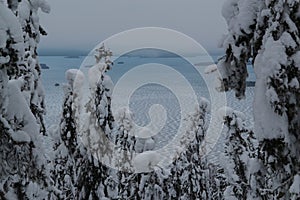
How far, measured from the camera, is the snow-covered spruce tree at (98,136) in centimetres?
1431

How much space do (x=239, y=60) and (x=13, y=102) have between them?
11.7 ft

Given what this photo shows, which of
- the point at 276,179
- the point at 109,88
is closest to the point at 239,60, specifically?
the point at 276,179

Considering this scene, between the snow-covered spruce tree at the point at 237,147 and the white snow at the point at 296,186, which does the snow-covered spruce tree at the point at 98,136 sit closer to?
the snow-covered spruce tree at the point at 237,147

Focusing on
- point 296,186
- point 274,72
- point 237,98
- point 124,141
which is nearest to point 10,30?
point 274,72

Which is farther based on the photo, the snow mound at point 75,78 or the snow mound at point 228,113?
the snow mound at point 228,113

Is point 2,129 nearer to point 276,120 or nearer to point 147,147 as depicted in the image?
point 276,120

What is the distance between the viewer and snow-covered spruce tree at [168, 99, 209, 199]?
17.8 metres

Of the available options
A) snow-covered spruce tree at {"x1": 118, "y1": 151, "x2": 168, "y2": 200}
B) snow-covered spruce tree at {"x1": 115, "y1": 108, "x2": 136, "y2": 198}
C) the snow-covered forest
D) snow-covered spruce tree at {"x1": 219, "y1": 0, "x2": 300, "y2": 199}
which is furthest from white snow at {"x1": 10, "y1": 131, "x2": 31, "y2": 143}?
snow-covered spruce tree at {"x1": 115, "y1": 108, "x2": 136, "y2": 198}

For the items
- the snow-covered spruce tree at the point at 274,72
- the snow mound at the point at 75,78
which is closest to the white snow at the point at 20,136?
the snow-covered spruce tree at the point at 274,72

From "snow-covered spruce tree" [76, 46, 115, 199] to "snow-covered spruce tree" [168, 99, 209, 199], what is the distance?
386 centimetres

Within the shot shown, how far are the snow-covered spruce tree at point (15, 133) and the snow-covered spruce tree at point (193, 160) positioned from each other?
1027 cm

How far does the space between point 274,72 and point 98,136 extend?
9.37m

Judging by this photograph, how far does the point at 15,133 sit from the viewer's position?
21.4 ft

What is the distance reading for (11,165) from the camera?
257 inches
